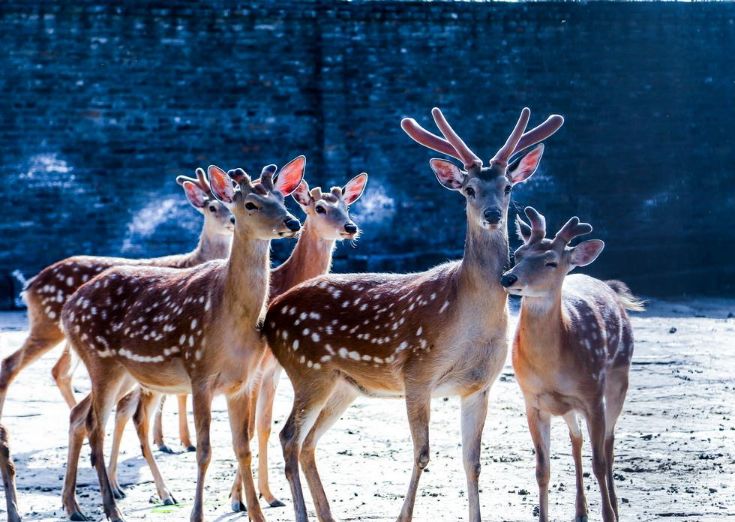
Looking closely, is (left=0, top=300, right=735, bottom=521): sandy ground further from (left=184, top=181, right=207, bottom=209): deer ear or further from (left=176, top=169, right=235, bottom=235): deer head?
(left=184, top=181, right=207, bottom=209): deer ear

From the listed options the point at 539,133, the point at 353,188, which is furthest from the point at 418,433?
the point at 353,188

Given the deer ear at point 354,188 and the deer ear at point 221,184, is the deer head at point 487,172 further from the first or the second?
the deer ear at point 354,188

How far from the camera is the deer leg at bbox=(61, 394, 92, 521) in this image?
6.77 m

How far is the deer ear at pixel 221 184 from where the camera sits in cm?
699

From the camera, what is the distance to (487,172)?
644 cm

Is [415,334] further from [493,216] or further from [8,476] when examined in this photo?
[8,476]

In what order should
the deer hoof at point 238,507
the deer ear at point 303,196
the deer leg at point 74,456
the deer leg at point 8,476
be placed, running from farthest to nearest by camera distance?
1. the deer ear at point 303,196
2. the deer hoof at point 238,507
3. the deer leg at point 74,456
4. the deer leg at point 8,476

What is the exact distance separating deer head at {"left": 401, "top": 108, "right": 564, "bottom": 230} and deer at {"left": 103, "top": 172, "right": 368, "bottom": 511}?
153cm

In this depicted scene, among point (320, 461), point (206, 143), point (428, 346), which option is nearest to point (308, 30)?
point (206, 143)

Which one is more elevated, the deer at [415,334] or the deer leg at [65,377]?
Result: the deer at [415,334]

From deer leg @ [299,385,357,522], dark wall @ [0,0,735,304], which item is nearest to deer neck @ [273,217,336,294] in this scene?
deer leg @ [299,385,357,522]

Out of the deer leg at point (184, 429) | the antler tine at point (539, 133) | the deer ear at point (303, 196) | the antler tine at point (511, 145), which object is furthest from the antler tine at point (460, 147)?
the deer leg at point (184, 429)

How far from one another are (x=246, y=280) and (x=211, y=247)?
345 centimetres

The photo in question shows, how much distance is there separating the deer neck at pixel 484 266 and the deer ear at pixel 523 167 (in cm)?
41
